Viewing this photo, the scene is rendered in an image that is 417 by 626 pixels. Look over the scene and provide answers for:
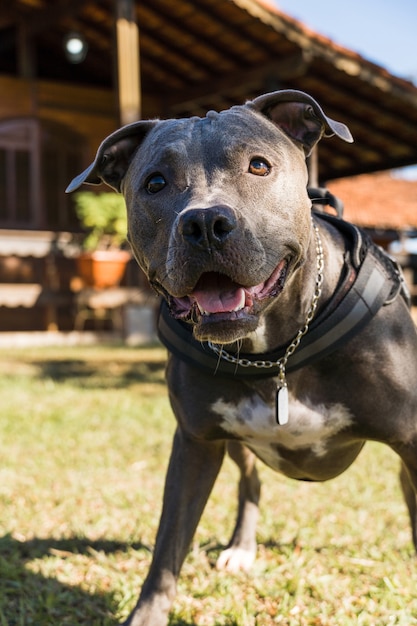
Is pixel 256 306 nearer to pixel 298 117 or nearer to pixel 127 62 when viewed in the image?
pixel 298 117

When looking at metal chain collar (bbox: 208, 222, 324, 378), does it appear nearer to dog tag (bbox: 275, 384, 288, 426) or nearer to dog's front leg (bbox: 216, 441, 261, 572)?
dog tag (bbox: 275, 384, 288, 426)

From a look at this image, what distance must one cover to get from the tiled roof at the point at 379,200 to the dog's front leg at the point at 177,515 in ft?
47.6

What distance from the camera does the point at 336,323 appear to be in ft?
7.60

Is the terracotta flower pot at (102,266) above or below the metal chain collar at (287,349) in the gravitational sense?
below

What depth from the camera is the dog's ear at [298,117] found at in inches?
90.0

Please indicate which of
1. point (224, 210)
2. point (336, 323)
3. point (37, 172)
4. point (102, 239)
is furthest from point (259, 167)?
point (37, 172)

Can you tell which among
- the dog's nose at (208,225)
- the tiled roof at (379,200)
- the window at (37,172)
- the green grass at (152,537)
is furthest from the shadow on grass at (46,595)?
the tiled roof at (379,200)

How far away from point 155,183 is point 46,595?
1542 mm

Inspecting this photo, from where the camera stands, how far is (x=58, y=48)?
42.6 feet

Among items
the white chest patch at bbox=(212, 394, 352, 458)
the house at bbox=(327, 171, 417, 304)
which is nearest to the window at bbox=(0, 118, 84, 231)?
the house at bbox=(327, 171, 417, 304)

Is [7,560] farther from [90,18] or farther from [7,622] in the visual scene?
[90,18]

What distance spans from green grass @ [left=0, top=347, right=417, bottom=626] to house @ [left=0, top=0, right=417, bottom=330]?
5022 millimetres

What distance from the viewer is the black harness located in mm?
2311

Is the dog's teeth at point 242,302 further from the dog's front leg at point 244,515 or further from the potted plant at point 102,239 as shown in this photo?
the potted plant at point 102,239
